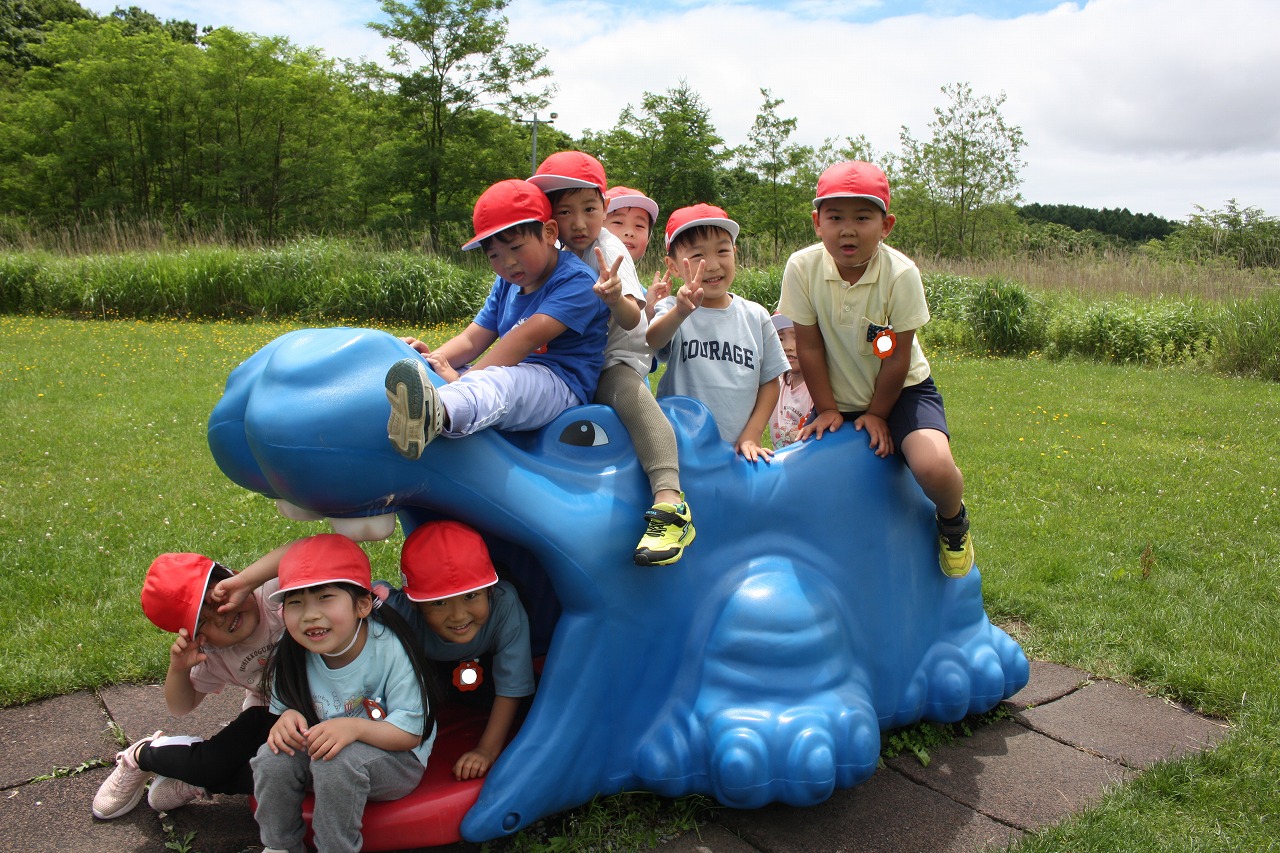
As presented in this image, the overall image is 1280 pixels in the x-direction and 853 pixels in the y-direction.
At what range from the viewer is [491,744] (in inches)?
107

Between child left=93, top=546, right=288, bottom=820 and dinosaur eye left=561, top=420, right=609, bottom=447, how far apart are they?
2.90 feet

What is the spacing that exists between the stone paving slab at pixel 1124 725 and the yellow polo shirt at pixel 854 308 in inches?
55.1

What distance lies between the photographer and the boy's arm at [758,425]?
317 cm

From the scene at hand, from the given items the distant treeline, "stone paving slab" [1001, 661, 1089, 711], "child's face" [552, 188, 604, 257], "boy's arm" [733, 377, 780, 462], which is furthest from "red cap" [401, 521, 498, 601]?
the distant treeline

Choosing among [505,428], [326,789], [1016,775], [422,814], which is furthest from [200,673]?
[1016,775]

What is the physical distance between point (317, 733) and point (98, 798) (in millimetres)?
930

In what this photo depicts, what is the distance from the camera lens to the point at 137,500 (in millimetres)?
5848

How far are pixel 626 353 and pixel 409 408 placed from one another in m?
1.07

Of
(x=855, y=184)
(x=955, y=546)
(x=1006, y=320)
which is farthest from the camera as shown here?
(x=1006, y=320)

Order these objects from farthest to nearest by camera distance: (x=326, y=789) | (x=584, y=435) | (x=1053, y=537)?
(x=1053, y=537) → (x=584, y=435) → (x=326, y=789)

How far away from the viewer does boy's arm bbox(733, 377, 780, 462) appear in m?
3.17

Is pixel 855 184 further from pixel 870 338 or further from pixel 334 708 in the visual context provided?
pixel 334 708

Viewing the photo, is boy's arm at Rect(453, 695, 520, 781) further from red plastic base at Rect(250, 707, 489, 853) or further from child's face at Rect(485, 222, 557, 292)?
→ child's face at Rect(485, 222, 557, 292)

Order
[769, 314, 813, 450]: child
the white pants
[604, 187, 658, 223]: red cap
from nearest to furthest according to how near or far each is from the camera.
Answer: the white pants → [604, 187, 658, 223]: red cap → [769, 314, 813, 450]: child
